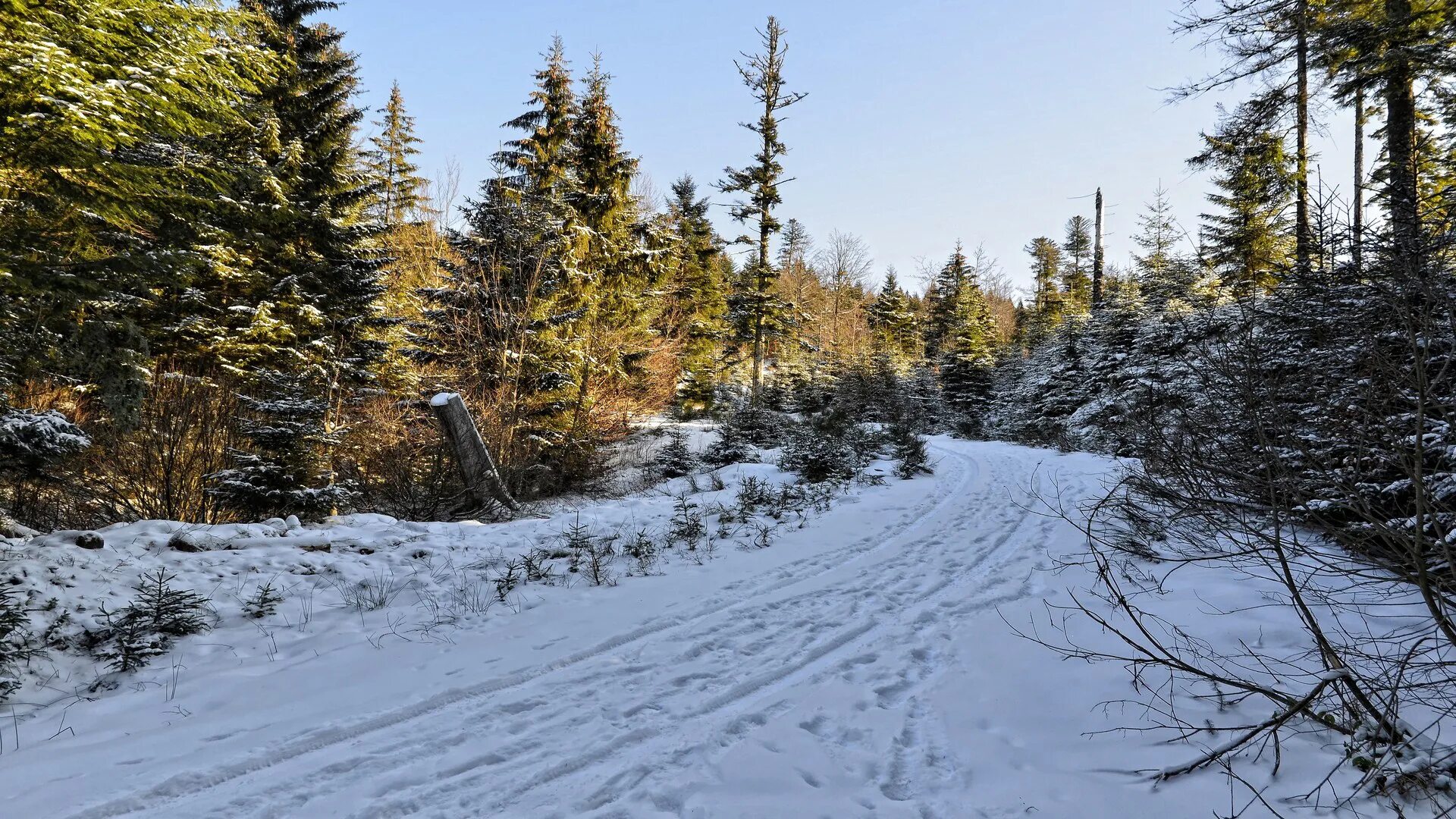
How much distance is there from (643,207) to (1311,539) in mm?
17956

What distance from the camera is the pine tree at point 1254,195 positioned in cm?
467

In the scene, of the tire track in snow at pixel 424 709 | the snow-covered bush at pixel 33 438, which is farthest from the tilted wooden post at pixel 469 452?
the tire track in snow at pixel 424 709

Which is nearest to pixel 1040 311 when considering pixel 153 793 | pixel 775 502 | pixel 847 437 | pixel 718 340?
pixel 718 340

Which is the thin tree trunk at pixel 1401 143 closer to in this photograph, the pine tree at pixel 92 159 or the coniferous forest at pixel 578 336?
the coniferous forest at pixel 578 336

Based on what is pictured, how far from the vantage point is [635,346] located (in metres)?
16.7

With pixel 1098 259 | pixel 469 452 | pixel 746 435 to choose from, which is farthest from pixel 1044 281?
pixel 469 452

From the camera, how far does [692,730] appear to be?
3.14 m

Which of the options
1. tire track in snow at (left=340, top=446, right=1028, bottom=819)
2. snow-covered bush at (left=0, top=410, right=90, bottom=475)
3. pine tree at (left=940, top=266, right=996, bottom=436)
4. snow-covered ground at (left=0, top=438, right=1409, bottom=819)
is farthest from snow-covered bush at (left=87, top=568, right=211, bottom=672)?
pine tree at (left=940, top=266, right=996, bottom=436)

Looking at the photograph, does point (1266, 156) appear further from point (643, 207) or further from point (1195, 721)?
point (643, 207)

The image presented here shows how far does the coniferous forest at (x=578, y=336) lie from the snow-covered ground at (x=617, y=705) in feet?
1.68

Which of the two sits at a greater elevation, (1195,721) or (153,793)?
(1195,721)

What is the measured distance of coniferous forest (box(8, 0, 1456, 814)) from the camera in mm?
2951

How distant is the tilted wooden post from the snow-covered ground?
3.20 m

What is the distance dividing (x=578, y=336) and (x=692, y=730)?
12608 mm
